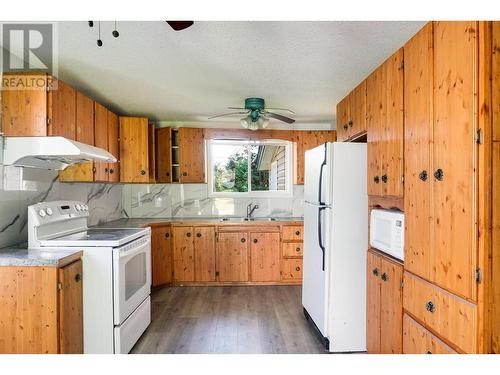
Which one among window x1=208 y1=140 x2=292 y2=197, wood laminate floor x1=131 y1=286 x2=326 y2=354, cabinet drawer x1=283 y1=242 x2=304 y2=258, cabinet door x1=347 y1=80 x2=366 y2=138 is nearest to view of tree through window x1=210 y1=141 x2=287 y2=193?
window x1=208 y1=140 x2=292 y2=197

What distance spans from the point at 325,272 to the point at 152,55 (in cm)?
218

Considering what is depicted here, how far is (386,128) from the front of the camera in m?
1.81

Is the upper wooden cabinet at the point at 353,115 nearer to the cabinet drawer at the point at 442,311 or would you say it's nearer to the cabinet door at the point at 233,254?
the cabinet drawer at the point at 442,311

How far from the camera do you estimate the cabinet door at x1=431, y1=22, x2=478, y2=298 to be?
3.62ft

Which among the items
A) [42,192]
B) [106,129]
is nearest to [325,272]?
[42,192]

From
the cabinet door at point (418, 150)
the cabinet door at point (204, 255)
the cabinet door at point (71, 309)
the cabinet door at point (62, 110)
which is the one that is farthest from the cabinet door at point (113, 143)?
the cabinet door at point (418, 150)

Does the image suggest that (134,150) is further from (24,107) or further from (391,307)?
(391,307)

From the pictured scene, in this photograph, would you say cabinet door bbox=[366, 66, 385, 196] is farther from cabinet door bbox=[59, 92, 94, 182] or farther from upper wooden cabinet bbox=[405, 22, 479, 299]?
cabinet door bbox=[59, 92, 94, 182]

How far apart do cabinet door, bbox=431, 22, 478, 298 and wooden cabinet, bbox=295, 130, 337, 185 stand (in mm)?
3034

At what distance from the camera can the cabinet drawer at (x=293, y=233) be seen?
13.0 ft

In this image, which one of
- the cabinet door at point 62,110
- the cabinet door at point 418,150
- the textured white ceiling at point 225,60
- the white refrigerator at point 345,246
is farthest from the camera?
the white refrigerator at point 345,246

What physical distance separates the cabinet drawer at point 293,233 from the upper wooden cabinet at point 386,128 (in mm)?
1993

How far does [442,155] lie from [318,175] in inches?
49.9

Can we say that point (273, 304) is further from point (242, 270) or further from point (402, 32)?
point (402, 32)
